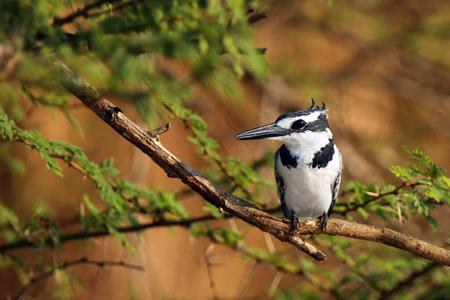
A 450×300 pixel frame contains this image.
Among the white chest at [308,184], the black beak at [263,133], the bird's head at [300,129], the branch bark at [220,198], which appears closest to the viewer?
the branch bark at [220,198]

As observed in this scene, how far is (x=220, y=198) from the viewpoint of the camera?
1542 millimetres

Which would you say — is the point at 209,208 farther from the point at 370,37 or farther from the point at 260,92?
the point at 370,37

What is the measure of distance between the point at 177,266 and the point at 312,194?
2.51m

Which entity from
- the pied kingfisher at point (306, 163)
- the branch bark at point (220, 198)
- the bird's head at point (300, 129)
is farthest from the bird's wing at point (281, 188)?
the branch bark at point (220, 198)

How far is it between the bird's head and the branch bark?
0.39 meters

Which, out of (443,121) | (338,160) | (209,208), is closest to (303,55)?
(443,121)

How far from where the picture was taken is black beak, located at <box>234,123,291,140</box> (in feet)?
6.22

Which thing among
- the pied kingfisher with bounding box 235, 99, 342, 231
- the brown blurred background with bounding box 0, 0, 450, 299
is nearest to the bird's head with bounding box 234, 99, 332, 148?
the pied kingfisher with bounding box 235, 99, 342, 231

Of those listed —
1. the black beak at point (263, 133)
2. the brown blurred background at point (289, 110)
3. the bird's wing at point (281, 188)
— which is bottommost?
the brown blurred background at point (289, 110)

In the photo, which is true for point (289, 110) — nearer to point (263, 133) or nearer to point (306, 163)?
point (306, 163)

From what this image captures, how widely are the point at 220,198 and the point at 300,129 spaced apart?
26.5 inches

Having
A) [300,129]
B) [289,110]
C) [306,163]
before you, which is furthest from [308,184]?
[289,110]

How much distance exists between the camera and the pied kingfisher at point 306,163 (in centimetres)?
209

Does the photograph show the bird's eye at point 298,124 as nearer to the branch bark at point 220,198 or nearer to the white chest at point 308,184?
the white chest at point 308,184
